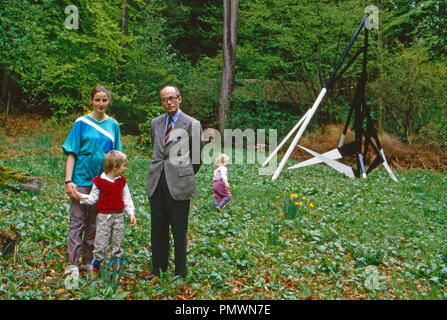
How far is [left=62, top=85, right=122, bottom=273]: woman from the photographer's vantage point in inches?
159

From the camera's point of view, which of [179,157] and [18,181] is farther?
[18,181]

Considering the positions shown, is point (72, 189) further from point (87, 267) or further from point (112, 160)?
point (87, 267)

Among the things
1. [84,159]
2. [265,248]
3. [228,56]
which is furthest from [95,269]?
[228,56]

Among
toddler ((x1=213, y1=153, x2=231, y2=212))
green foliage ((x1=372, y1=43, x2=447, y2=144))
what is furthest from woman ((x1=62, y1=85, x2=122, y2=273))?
green foliage ((x1=372, y1=43, x2=447, y2=144))

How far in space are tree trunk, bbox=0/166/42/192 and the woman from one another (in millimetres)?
3807

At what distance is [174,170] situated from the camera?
160 inches

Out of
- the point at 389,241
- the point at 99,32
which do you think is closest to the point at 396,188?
the point at 389,241

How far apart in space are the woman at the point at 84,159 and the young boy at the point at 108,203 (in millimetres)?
144

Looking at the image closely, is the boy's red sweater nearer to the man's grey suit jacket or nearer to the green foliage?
the man's grey suit jacket

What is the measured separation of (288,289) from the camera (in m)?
4.36

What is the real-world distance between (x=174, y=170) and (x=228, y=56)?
15709mm

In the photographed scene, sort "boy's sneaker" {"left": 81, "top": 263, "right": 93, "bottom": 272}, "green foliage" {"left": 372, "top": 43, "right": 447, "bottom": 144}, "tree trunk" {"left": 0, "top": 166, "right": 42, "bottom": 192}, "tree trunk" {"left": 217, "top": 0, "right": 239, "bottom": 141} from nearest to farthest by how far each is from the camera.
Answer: "boy's sneaker" {"left": 81, "top": 263, "right": 93, "bottom": 272}
"tree trunk" {"left": 0, "top": 166, "right": 42, "bottom": 192}
"green foliage" {"left": 372, "top": 43, "right": 447, "bottom": 144}
"tree trunk" {"left": 217, "top": 0, "right": 239, "bottom": 141}

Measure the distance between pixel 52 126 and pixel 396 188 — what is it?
12.9m

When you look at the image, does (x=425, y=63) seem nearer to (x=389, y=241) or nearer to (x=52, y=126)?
(x=389, y=241)
